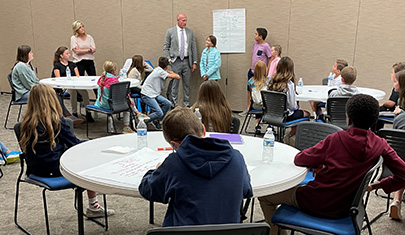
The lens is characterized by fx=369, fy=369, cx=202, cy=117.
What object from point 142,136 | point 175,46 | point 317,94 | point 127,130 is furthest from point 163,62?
point 142,136

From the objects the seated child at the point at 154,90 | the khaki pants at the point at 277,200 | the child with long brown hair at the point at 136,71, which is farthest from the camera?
the child with long brown hair at the point at 136,71

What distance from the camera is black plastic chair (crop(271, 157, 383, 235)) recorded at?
6.38ft

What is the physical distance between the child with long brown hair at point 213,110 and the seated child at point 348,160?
1185 millimetres

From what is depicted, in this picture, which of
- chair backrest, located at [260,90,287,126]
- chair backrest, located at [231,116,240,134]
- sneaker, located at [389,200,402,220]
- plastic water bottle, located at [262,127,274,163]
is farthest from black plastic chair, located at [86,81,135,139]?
sneaker, located at [389,200,402,220]

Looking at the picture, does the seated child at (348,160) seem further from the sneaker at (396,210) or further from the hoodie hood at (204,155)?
the sneaker at (396,210)

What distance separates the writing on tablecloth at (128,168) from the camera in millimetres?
1989

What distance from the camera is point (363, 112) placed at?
2.00 m

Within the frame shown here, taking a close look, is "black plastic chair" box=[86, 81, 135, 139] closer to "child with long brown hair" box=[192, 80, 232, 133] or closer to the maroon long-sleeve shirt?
"child with long brown hair" box=[192, 80, 232, 133]

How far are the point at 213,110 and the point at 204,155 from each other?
68.4 inches

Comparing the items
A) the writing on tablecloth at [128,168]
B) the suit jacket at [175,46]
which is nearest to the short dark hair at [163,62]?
the suit jacket at [175,46]

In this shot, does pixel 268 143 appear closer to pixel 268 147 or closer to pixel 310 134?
pixel 268 147

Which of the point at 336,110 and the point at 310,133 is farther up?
the point at 310,133

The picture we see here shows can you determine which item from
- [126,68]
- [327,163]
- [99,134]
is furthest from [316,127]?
[126,68]

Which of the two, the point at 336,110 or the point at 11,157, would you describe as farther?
the point at 11,157
